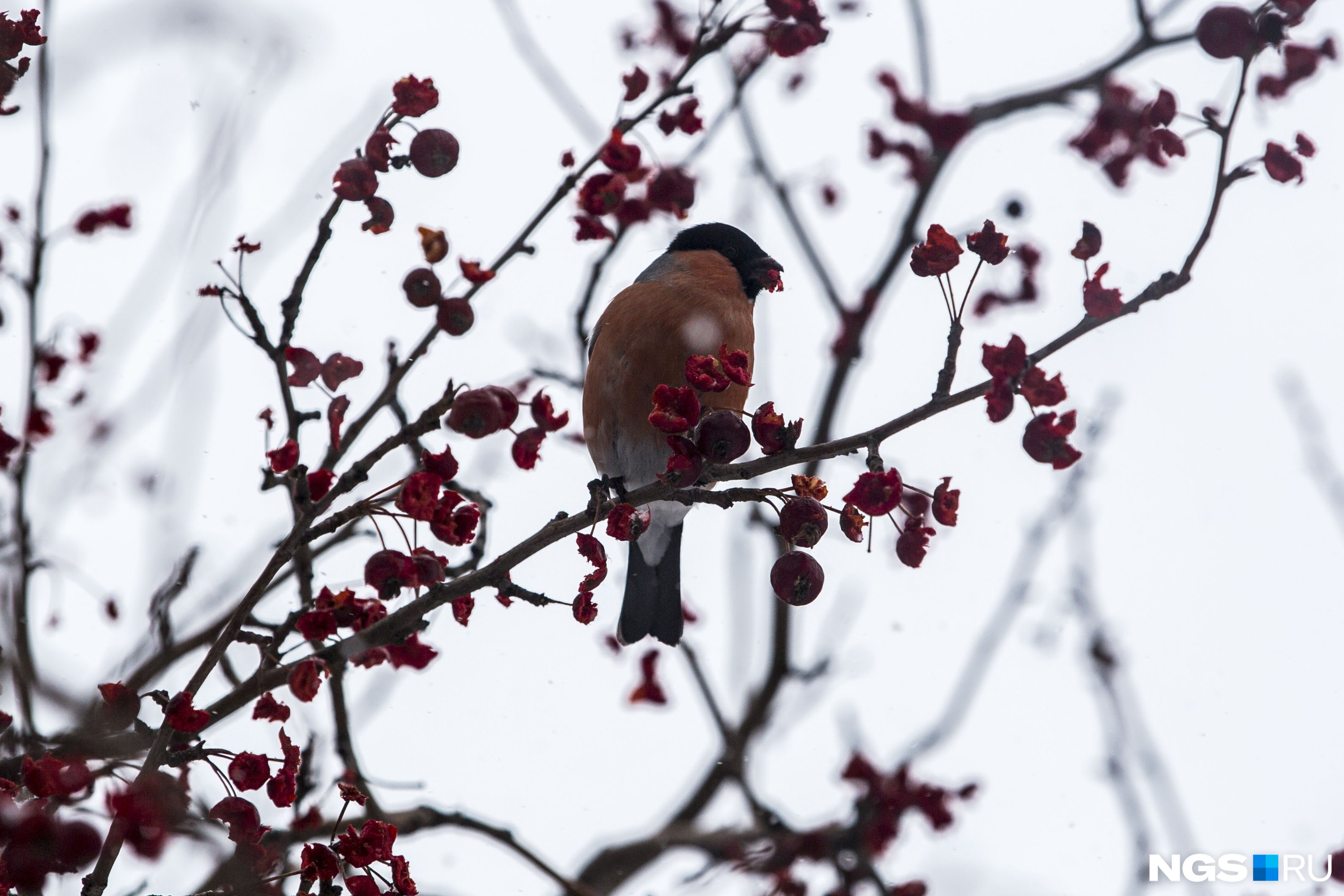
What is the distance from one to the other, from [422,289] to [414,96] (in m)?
0.38

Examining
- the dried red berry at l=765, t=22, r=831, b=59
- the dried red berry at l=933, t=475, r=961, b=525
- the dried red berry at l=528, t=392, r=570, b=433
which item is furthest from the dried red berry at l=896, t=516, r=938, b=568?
the dried red berry at l=765, t=22, r=831, b=59

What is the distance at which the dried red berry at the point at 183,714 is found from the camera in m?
1.49

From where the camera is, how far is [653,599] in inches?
132

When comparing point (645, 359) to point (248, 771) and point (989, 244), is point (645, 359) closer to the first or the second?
point (989, 244)

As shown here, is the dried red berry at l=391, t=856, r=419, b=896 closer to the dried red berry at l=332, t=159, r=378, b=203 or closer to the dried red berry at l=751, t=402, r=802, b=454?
the dried red berry at l=751, t=402, r=802, b=454

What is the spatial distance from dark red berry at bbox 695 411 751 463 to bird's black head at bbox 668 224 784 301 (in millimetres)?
1783

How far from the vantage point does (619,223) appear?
2.74m

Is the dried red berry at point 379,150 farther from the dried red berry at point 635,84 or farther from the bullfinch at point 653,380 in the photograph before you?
the bullfinch at point 653,380

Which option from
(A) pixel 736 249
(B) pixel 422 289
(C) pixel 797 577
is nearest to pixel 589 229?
(B) pixel 422 289

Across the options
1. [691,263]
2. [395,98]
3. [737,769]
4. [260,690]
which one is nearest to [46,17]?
[395,98]

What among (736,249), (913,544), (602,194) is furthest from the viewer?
(736,249)

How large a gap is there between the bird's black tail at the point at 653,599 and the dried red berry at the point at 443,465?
1.60m

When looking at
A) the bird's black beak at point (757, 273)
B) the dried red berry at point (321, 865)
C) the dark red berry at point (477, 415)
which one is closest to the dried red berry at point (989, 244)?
the dark red berry at point (477, 415)

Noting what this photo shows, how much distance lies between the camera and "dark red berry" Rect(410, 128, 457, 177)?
2041 millimetres
